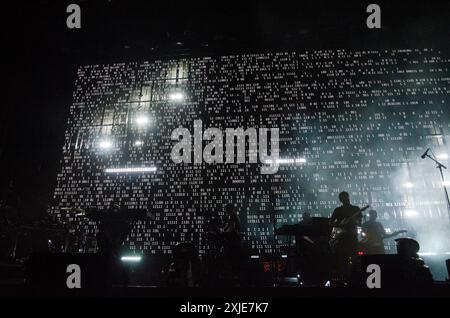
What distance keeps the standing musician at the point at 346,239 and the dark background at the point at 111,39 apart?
5.97 m

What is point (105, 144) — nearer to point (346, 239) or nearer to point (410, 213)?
point (346, 239)

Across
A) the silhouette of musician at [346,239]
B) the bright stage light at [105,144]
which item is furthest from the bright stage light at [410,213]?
the bright stage light at [105,144]

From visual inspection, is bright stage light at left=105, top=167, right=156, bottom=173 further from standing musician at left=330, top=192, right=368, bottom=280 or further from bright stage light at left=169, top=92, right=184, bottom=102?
standing musician at left=330, top=192, right=368, bottom=280

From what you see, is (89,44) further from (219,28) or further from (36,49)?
(219,28)

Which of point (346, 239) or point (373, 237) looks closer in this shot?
point (346, 239)

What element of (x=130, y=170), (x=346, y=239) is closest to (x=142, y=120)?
(x=130, y=170)

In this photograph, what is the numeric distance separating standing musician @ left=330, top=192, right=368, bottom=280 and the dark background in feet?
19.6

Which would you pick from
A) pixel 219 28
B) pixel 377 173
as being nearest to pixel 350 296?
pixel 377 173

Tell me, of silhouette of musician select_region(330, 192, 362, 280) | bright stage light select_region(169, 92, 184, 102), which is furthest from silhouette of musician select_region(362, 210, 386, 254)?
bright stage light select_region(169, 92, 184, 102)

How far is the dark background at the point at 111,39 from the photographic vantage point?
23.6ft

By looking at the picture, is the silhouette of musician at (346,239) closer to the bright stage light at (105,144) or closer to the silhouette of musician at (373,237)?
the silhouette of musician at (373,237)

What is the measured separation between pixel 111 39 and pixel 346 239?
28.1 feet

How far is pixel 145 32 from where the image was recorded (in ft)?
28.3

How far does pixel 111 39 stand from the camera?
8.77m
